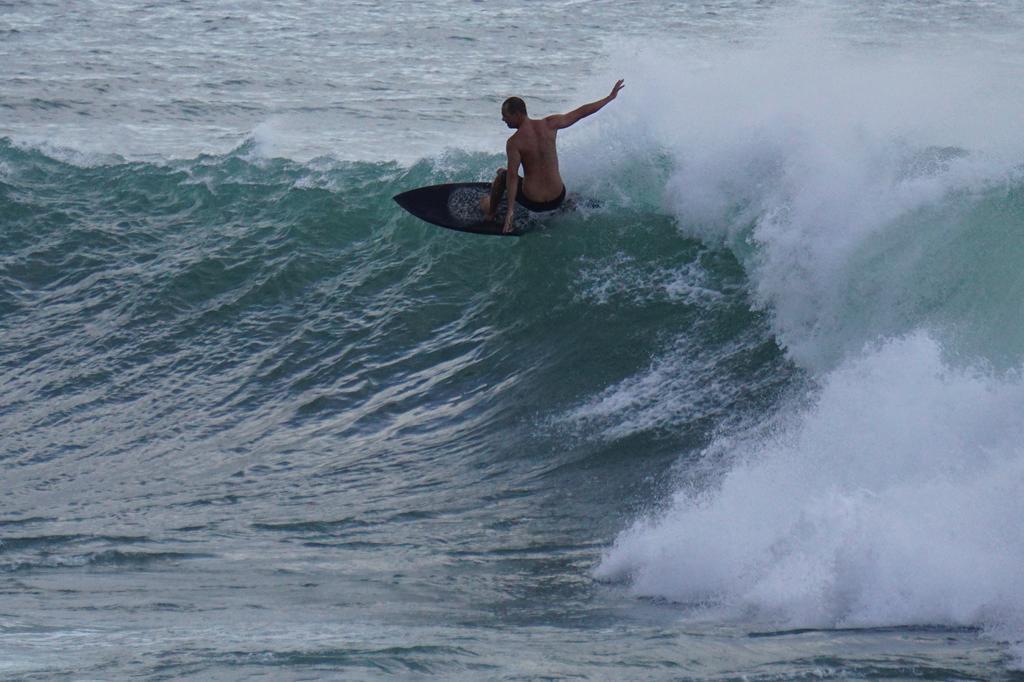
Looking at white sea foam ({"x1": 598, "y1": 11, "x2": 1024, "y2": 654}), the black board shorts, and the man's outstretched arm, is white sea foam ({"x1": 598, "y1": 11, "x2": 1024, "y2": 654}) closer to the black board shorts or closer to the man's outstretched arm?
the black board shorts

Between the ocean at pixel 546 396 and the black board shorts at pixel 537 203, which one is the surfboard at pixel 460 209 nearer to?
the black board shorts at pixel 537 203

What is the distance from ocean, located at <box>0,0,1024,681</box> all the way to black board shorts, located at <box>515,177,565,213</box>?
335 mm

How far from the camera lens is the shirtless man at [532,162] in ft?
32.1

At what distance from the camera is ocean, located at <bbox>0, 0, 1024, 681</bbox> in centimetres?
520

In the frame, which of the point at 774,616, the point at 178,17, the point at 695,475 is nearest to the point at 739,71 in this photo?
the point at 695,475

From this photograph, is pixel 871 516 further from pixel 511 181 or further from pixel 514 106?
pixel 511 181

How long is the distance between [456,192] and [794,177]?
3.08 meters

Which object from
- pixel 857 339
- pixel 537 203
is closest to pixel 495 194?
pixel 537 203

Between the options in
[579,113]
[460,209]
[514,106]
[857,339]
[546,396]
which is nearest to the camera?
[857,339]

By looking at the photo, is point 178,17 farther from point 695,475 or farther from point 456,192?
point 695,475

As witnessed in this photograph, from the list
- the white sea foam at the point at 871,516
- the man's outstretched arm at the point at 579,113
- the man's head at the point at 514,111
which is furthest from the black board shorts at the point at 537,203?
the white sea foam at the point at 871,516

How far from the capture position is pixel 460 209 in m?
10.8

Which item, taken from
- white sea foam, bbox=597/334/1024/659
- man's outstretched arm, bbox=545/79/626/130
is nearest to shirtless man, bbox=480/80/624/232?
man's outstretched arm, bbox=545/79/626/130

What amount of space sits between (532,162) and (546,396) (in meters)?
2.37
